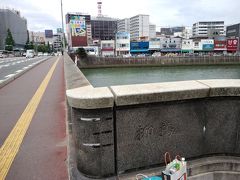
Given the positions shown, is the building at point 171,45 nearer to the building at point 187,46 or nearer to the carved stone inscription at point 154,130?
the building at point 187,46

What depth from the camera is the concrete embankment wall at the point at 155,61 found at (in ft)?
182

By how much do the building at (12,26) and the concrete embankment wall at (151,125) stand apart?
97.7 metres

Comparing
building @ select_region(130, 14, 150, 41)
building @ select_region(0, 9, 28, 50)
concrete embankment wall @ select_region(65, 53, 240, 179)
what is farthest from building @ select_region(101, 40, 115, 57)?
concrete embankment wall @ select_region(65, 53, 240, 179)

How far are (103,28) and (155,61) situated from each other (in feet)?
263

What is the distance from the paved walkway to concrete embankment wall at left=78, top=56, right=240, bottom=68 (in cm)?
4811

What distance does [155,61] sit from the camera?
58.6m

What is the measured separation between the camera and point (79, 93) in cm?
238

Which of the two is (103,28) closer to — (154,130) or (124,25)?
(124,25)

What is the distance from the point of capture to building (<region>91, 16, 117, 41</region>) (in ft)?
417

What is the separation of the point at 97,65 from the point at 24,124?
5155 cm

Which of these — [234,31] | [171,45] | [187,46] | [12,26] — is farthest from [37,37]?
[234,31]

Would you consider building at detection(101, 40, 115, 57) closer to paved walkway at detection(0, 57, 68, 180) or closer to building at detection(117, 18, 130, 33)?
building at detection(117, 18, 130, 33)

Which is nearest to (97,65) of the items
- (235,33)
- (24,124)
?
(24,124)

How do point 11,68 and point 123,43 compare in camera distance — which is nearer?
point 11,68
